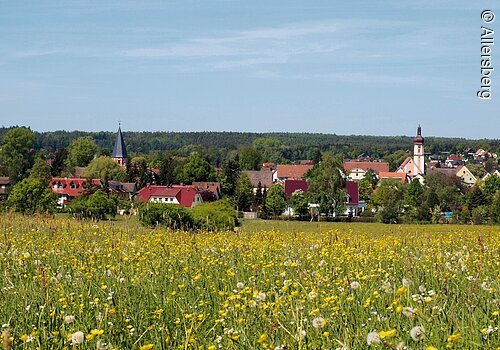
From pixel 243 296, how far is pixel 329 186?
2249 inches

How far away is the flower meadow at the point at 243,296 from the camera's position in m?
3.91

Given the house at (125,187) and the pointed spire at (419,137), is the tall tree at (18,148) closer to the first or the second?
the house at (125,187)

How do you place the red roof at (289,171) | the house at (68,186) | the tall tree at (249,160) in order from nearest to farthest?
1. the house at (68,186)
2. the red roof at (289,171)
3. the tall tree at (249,160)

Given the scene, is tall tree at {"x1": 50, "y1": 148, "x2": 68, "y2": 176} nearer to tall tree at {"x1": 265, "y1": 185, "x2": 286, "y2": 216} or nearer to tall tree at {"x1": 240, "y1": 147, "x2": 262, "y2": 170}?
tall tree at {"x1": 265, "y1": 185, "x2": 286, "y2": 216}

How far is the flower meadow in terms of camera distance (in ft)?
12.8

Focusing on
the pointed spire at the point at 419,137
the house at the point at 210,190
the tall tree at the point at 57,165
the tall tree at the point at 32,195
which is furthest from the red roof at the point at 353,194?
the pointed spire at the point at 419,137

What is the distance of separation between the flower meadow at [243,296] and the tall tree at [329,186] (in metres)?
52.4

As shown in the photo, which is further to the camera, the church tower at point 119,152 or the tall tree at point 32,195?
the church tower at point 119,152

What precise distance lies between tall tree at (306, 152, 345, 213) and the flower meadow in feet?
172

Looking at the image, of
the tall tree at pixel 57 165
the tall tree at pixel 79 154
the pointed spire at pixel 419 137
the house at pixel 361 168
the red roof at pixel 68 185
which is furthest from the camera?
the house at pixel 361 168

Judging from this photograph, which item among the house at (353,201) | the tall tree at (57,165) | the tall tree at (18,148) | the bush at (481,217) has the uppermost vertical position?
the tall tree at (18,148)

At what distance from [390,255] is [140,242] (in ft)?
11.4

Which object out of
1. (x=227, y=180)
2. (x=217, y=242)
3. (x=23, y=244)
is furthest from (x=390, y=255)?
(x=227, y=180)

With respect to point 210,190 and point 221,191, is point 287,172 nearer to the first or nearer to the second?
point 221,191
